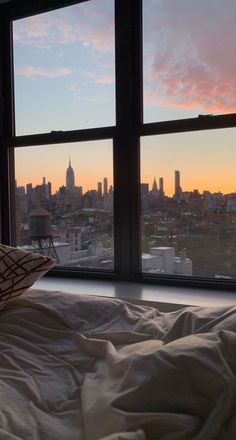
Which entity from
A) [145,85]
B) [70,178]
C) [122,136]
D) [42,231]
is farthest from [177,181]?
[42,231]

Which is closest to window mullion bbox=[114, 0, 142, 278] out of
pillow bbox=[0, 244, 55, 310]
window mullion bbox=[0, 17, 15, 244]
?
pillow bbox=[0, 244, 55, 310]

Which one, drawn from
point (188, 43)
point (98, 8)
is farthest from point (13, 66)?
point (188, 43)

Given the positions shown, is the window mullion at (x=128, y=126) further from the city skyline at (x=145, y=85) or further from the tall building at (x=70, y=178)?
the tall building at (x=70, y=178)

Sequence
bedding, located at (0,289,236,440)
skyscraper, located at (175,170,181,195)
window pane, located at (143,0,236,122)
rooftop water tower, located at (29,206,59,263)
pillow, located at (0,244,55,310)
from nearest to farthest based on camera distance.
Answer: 1. bedding, located at (0,289,236,440)
2. pillow, located at (0,244,55,310)
3. window pane, located at (143,0,236,122)
4. skyscraper, located at (175,170,181,195)
5. rooftop water tower, located at (29,206,59,263)

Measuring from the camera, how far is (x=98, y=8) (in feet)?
7.00

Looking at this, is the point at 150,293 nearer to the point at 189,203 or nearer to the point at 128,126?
the point at 189,203

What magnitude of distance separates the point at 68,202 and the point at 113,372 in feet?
4.81

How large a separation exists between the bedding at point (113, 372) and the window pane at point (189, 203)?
2.20 ft

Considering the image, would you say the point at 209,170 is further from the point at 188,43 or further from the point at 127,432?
the point at 127,432

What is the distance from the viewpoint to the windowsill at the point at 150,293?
63.5 inches

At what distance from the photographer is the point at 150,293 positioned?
1789 mm

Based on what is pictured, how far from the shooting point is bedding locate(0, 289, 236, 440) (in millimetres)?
682

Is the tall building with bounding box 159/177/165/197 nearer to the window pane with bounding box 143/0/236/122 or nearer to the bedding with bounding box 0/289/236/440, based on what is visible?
the window pane with bounding box 143/0/236/122

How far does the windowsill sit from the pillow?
45 cm
